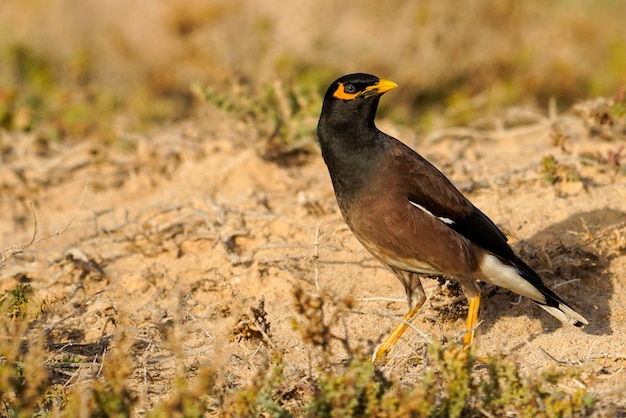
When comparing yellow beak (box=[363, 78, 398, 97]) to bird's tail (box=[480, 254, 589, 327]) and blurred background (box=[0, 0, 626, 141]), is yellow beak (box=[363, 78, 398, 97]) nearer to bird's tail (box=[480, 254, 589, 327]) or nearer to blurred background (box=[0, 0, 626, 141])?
bird's tail (box=[480, 254, 589, 327])

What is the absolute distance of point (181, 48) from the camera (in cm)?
1118

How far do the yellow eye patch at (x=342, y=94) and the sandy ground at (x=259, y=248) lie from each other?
81 cm

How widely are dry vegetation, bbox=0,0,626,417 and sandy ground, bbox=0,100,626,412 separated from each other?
0.9 inches

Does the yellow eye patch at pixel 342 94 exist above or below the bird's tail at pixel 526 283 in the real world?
above

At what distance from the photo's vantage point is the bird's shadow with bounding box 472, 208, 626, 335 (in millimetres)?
5520

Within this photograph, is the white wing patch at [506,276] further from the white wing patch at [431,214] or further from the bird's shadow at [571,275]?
the bird's shadow at [571,275]

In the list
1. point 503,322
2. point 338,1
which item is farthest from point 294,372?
point 338,1

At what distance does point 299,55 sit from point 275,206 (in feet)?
13.4

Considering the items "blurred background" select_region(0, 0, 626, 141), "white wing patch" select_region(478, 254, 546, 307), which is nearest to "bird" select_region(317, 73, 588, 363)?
"white wing patch" select_region(478, 254, 546, 307)

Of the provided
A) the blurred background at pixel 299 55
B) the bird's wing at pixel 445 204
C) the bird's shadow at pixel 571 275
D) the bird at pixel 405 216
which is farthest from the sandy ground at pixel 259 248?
the blurred background at pixel 299 55

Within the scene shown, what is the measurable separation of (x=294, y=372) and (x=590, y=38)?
9062 millimetres

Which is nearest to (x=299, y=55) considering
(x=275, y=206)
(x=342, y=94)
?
(x=275, y=206)

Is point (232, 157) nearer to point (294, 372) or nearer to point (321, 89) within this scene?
point (321, 89)

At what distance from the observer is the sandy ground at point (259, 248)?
195 inches
